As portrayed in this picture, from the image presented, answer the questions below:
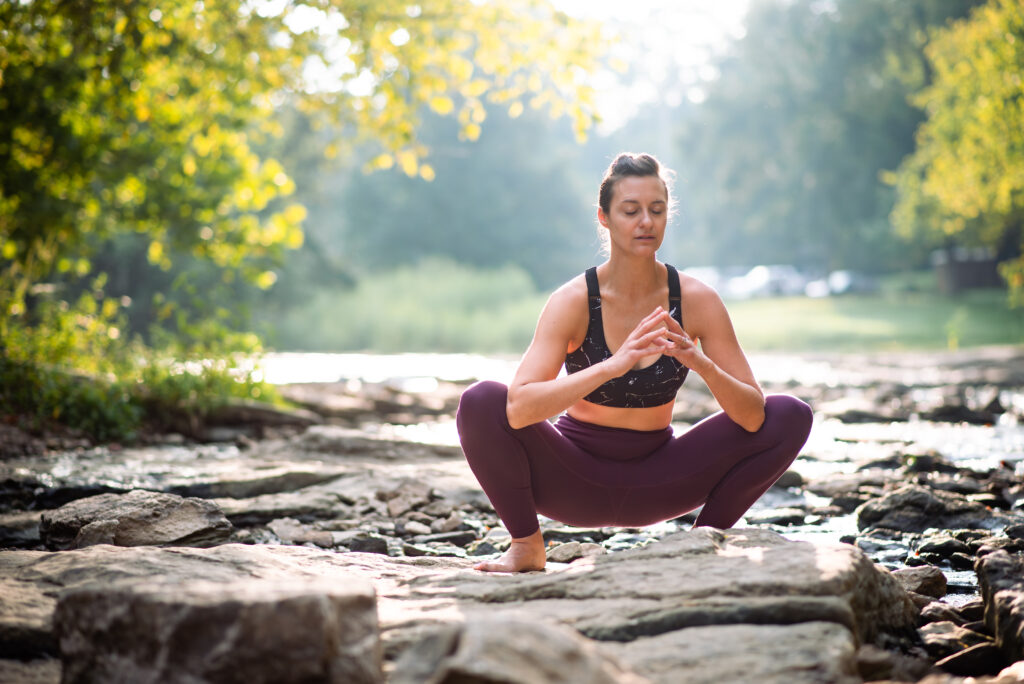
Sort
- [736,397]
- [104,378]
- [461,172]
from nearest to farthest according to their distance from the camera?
[736,397] → [104,378] → [461,172]

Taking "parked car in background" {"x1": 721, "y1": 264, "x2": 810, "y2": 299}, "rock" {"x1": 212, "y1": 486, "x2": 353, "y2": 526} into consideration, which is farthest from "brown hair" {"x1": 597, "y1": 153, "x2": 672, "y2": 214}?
"parked car in background" {"x1": 721, "y1": 264, "x2": 810, "y2": 299}

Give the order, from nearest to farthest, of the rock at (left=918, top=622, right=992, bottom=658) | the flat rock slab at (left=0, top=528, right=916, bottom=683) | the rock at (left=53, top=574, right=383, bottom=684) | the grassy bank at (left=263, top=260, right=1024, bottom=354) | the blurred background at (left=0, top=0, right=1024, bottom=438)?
the rock at (left=53, top=574, right=383, bottom=684), the flat rock slab at (left=0, top=528, right=916, bottom=683), the rock at (left=918, top=622, right=992, bottom=658), the blurred background at (left=0, top=0, right=1024, bottom=438), the grassy bank at (left=263, top=260, right=1024, bottom=354)

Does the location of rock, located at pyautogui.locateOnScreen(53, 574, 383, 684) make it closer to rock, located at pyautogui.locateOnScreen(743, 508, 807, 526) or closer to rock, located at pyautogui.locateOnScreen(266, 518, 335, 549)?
rock, located at pyautogui.locateOnScreen(266, 518, 335, 549)

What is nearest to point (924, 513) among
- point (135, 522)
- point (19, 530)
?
point (135, 522)

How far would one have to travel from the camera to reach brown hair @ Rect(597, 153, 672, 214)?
3.53 meters

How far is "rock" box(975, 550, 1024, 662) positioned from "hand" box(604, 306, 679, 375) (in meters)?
1.25

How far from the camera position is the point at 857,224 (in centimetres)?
4259

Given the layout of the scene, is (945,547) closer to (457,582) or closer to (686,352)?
(686,352)

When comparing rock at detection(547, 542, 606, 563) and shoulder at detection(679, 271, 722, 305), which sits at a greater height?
shoulder at detection(679, 271, 722, 305)

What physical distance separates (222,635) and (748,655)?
1217mm

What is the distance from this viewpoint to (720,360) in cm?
353

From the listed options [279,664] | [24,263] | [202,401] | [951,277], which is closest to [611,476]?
[279,664]

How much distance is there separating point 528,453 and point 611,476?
0.34m

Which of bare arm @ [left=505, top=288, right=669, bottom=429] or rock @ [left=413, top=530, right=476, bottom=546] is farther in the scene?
rock @ [left=413, top=530, right=476, bottom=546]
